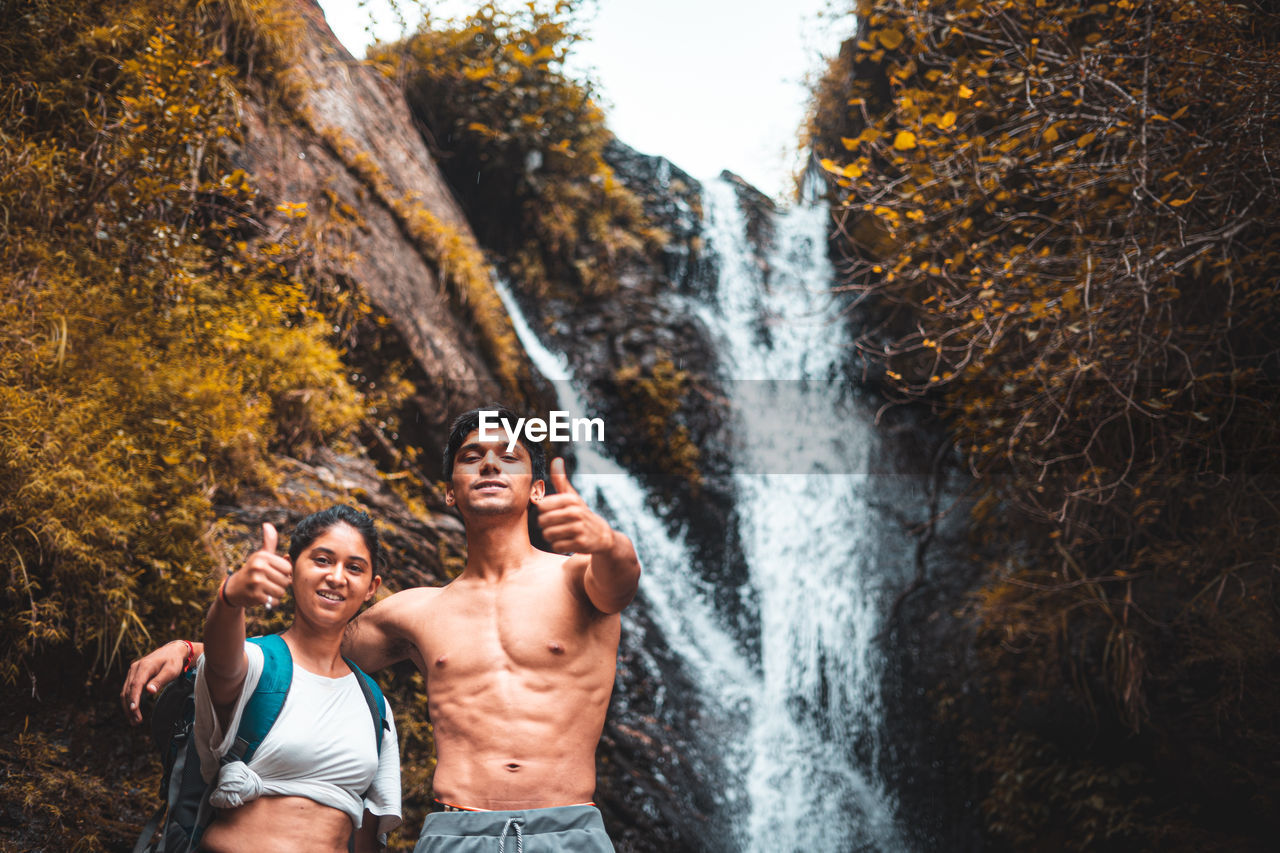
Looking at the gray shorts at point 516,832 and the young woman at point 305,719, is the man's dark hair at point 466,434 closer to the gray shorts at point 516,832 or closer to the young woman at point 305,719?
the young woman at point 305,719

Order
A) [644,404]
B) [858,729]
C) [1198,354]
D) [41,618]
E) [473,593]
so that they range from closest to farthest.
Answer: [473,593] → [41,618] → [1198,354] → [858,729] → [644,404]

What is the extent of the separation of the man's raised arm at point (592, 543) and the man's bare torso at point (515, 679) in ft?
0.46

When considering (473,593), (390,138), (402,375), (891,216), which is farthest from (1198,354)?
(390,138)

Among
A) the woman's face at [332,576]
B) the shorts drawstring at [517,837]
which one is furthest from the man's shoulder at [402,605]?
the shorts drawstring at [517,837]

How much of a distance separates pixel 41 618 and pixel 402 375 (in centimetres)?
274

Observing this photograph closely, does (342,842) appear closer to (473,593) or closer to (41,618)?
(473,593)

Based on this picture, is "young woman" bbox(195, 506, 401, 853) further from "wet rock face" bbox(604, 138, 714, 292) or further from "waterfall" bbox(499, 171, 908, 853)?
"wet rock face" bbox(604, 138, 714, 292)

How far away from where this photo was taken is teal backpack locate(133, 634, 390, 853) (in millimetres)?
2018

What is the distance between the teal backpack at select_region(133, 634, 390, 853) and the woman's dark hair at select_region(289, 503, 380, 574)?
0.88ft

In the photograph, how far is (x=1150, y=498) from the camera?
523 cm

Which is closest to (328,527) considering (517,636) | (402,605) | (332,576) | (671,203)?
(332,576)

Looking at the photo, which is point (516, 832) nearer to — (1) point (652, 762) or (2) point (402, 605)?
(2) point (402, 605)

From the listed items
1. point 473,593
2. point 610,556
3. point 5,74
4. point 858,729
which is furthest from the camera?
point 858,729

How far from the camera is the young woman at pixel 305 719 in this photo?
1979 mm
